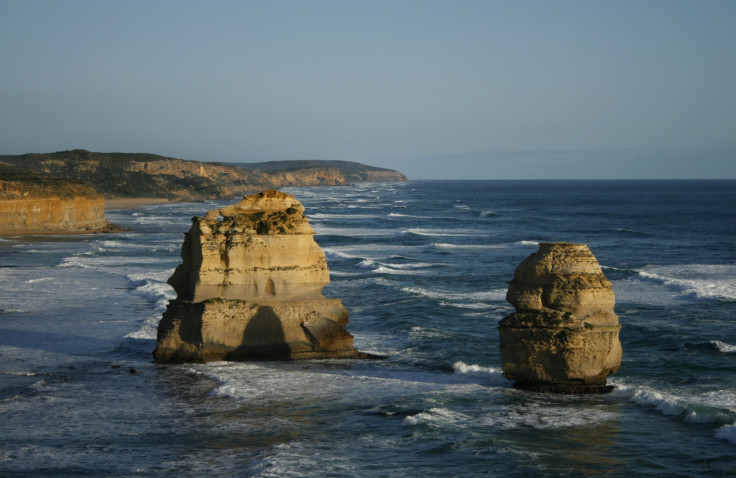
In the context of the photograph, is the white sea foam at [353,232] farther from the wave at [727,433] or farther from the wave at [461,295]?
the wave at [727,433]

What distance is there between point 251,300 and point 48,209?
50.5 m

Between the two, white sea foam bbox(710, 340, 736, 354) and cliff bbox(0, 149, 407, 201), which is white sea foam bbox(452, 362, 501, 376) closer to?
white sea foam bbox(710, 340, 736, 354)

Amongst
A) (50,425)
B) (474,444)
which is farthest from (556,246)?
(50,425)

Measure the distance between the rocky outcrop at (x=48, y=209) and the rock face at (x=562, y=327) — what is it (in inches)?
2106

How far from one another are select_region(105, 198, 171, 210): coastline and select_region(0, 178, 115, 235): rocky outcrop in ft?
126

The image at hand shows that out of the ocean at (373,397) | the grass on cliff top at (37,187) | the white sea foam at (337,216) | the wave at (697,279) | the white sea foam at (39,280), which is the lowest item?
the ocean at (373,397)

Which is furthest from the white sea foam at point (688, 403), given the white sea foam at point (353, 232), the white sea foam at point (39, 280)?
the white sea foam at point (353, 232)

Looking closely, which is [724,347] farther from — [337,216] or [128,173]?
[128,173]

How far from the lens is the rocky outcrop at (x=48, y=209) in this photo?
63.3 metres

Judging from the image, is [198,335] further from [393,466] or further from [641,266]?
[641,266]

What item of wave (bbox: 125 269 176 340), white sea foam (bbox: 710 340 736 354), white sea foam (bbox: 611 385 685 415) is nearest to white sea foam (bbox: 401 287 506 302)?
wave (bbox: 125 269 176 340)

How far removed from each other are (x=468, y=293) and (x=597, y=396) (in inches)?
653

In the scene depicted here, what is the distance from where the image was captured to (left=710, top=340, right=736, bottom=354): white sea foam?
22.8 m

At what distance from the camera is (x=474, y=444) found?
14867 mm
